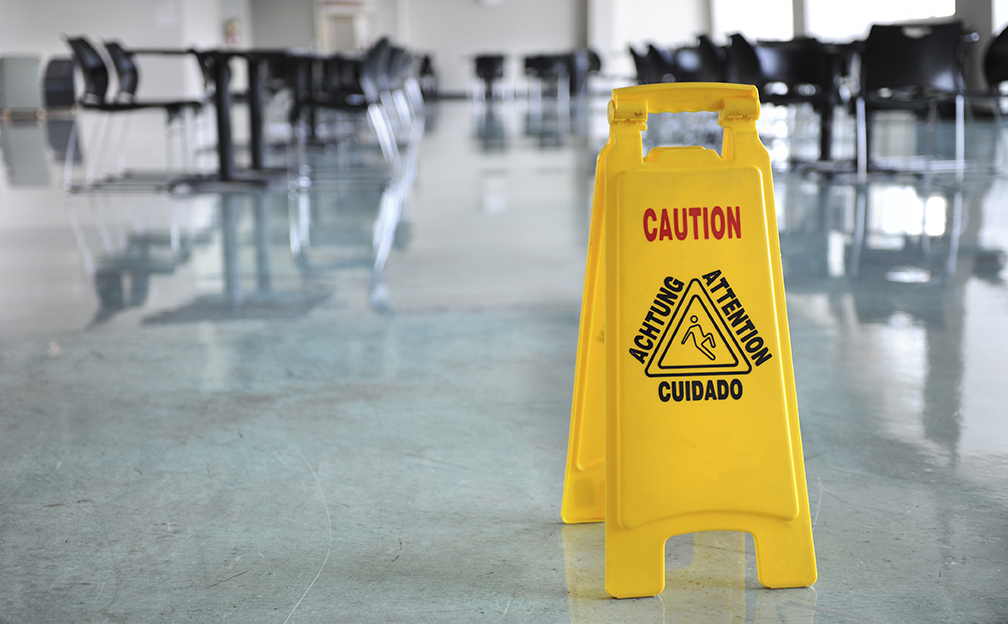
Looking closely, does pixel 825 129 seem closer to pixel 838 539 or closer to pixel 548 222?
pixel 548 222

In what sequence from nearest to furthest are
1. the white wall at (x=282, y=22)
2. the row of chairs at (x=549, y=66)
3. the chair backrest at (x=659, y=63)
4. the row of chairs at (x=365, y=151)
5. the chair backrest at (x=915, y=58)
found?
1. the row of chairs at (x=365, y=151)
2. the chair backrest at (x=915, y=58)
3. the chair backrest at (x=659, y=63)
4. the row of chairs at (x=549, y=66)
5. the white wall at (x=282, y=22)

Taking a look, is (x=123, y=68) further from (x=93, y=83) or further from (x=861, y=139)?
(x=861, y=139)

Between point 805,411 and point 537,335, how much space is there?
2.26 feet

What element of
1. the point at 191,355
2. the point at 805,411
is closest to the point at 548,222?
the point at 191,355

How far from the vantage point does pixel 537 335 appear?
2096mm

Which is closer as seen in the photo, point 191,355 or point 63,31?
point 191,355

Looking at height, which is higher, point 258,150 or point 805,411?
point 258,150

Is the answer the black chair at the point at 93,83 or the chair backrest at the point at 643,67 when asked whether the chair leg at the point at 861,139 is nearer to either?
the chair backrest at the point at 643,67

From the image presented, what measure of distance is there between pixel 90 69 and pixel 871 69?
162 inches

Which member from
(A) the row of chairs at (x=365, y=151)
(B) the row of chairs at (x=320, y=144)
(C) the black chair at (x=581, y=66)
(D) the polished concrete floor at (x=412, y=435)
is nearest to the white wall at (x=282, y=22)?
(C) the black chair at (x=581, y=66)

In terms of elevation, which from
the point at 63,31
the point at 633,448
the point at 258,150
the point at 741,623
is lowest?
the point at 741,623

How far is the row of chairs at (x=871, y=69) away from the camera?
14.5 ft

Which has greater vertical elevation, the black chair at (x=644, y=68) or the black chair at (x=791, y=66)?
the black chair at (x=644, y=68)

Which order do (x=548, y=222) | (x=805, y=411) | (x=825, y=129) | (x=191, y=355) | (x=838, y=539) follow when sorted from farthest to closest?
(x=825, y=129), (x=548, y=222), (x=191, y=355), (x=805, y=411), (x=838, y=539)
